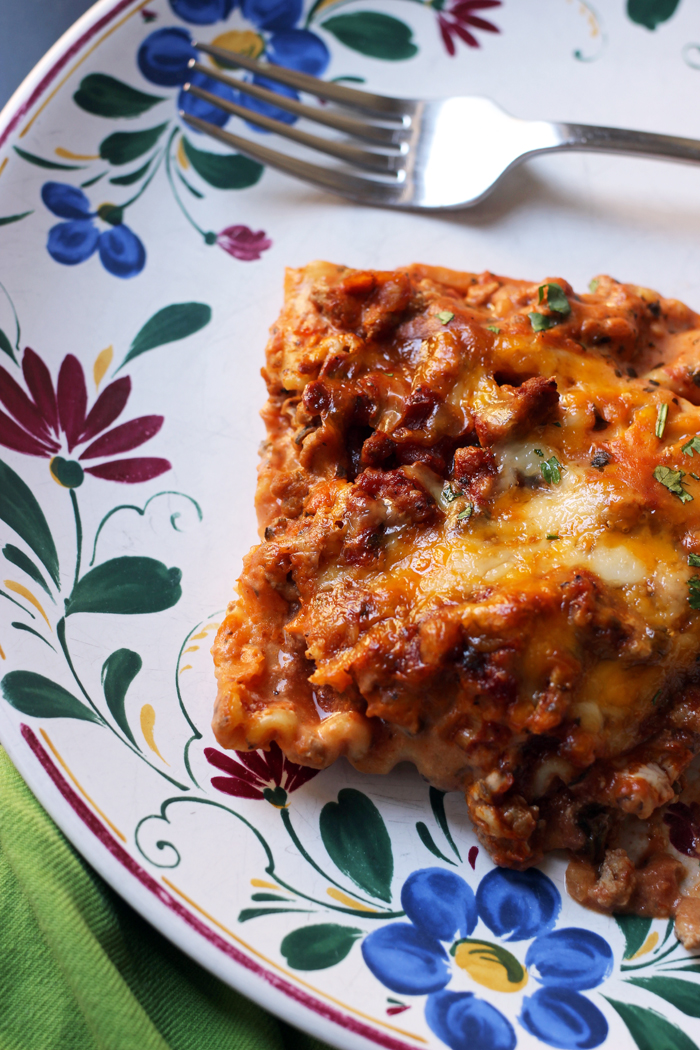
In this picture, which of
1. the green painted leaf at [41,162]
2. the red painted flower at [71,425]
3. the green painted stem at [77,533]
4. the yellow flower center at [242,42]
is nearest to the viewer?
the green painted stem at [77,533]

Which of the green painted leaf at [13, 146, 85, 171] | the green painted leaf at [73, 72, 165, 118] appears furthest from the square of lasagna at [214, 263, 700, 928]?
the green painted leaf at [73, 72, 165, 118]

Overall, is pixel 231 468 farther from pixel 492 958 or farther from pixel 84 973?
pixel 492 958

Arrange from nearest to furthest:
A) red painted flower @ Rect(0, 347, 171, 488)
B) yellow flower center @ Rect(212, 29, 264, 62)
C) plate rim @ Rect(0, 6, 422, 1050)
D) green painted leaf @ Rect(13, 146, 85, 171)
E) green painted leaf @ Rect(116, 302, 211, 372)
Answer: plate rim @ Rect(0, 6, 422, 1050), red painted flower @ Rect(0, 347, 171, 488), green painted leaf @ Rect(116, 302, 211, 372), green painted leaf @ Rect(13, 146, 85, 171), yellow flower center @ Rect(212, 29, 264, 62)

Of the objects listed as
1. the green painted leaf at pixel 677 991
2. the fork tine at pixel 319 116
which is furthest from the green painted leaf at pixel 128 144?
the green painted leaf at pixel 677 991

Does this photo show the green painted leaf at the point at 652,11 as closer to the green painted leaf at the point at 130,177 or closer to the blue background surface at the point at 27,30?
the green painted leaf at the point at 130,177

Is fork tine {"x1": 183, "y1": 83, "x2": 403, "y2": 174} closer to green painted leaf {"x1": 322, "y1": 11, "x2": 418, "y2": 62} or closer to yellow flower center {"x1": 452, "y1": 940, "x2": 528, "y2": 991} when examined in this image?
green painted leaf {"x1": 322, "y1": 11, "x2": 418, "y2": 62}

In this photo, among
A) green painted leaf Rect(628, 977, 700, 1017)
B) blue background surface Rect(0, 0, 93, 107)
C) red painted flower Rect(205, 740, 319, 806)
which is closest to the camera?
green painted leaf Rect(628, 977, 700, 1017)
